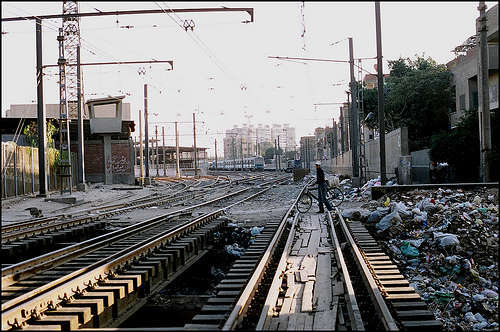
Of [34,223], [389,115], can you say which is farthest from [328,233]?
[389,115]

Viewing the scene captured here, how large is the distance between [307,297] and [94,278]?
351 cm

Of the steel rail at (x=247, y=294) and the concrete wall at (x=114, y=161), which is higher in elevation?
the concrete wall at (x=114, y=161)

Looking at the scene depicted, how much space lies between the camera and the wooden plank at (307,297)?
282 inches

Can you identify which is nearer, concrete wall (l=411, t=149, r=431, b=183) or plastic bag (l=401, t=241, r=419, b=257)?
plastic bag (l=401, t=241, r=419, b=257)

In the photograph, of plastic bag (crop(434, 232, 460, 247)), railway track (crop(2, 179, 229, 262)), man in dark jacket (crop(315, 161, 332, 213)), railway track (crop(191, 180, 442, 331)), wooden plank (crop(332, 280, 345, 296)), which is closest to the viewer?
railway track (crop(191, 180, 442, 331))

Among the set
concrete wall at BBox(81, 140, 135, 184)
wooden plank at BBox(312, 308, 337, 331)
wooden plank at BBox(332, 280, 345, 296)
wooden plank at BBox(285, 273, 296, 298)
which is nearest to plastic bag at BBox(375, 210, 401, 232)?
wooden plank at BBox(285, 273, 296, 298)

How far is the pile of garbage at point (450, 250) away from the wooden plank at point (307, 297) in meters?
1.95

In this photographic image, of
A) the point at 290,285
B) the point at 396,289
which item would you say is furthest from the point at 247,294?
the point at 396,289

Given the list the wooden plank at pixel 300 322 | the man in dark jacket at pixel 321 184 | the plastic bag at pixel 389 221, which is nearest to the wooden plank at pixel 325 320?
the wooden plank at pixel 300 322

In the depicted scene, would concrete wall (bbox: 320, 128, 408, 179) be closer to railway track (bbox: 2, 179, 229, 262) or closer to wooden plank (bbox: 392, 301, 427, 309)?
railway track (bbox: 2, 179, 229, 262)

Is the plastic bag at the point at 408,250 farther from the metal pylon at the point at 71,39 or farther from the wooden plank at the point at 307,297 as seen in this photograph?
the metal pylon at the point at 71,39

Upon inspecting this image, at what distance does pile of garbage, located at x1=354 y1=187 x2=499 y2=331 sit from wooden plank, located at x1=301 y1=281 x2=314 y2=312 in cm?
195

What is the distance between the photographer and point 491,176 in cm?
1961

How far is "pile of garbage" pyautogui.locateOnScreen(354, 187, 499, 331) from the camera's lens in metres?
8.75
